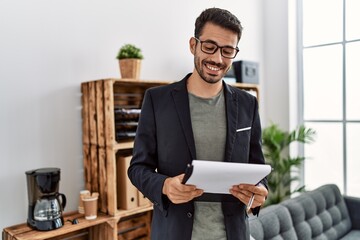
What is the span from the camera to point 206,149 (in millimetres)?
Answer: 1229

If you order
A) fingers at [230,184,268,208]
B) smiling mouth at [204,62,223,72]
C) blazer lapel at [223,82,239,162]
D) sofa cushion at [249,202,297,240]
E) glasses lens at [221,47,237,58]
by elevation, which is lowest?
sofa cushion at [249,202,297,240]

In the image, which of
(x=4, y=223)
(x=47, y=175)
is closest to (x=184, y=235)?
(x=47, y=175)

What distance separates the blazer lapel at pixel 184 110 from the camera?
1.20 metres

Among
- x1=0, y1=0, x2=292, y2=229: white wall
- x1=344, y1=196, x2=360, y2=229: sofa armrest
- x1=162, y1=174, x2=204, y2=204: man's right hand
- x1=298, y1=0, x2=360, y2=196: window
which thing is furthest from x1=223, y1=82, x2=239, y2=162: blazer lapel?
x1=298, y1=0, x2=360, y2=196: window

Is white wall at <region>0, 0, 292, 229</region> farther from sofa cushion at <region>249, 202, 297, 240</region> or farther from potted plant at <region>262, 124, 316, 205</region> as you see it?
potted plant at <region>262, 124, 316, 205</region>

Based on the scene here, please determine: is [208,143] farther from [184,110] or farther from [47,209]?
[47,209]

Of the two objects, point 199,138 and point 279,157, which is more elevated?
point 199,138

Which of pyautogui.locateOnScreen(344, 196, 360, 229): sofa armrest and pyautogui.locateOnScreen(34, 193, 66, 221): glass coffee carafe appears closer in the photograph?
pyautogui.locateOnScreen(34, 193, 66, 221): glass coffee carafe

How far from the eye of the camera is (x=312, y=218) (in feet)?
9.13

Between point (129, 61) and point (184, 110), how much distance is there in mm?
1154

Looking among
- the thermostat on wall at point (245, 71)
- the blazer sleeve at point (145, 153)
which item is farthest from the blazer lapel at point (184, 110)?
the thermostat on wall at point (245, 71)

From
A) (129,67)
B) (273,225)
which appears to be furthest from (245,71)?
(273,225)

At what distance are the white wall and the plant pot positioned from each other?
21 cm

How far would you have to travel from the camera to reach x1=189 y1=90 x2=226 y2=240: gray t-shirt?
1.19m
